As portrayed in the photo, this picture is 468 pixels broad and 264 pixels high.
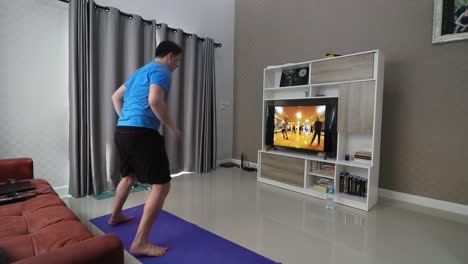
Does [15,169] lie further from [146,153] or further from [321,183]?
[321,183]

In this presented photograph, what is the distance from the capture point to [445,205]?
261 centimetres

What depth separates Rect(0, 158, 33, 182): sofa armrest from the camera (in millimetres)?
1947

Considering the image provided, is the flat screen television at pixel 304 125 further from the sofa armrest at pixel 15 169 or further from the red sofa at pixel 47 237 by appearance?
the sofa armrest at pixel 15 169

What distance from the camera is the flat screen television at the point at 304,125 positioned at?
2979 millimetres

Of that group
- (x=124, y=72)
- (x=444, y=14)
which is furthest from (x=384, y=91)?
(x=124, y=72)

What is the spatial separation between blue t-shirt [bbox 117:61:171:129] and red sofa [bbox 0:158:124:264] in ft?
2.08

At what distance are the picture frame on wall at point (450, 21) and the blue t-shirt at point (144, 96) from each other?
8.80 ft

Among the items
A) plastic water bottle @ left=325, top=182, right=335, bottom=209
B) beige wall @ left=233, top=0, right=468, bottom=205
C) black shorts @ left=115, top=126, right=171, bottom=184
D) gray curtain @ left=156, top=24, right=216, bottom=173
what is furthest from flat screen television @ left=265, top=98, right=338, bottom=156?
black shorts @ left=115, top=126, right=171, bottom=184

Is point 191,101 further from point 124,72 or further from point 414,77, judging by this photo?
point 414,77

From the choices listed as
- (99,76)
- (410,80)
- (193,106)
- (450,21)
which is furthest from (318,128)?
(99,76)

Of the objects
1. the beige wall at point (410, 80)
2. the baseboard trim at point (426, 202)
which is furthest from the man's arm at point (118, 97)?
the baseboard trim at point (426, 202)

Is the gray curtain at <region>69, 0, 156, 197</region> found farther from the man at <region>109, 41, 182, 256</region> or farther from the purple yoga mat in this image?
the man at <region>109, 41, 182, 256</region>

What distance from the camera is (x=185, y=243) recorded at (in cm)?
181

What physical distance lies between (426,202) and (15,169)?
380cm
